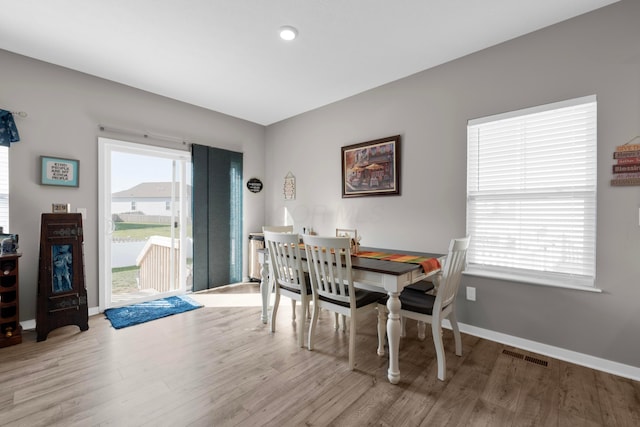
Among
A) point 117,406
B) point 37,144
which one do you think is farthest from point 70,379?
point 37,144

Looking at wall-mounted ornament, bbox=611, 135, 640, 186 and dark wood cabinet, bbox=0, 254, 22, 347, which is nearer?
wall-mounted ornament, bbox=611, 135, 640, 186

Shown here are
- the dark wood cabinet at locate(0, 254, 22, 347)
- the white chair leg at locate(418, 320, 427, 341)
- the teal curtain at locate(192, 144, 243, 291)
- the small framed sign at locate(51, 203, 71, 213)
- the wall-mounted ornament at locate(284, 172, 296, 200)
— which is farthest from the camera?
the wall-mounted ornament at locate(284, 172, 296, 200)

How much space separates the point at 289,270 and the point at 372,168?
164cm

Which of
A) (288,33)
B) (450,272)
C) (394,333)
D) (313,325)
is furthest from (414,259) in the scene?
(288,33)

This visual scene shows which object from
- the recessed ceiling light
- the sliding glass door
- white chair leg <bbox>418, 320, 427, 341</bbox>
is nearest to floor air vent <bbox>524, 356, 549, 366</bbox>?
white chair leg <bbox>418, 320, 427, 341</bbox>

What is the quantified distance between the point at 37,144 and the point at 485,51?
14.3 feet

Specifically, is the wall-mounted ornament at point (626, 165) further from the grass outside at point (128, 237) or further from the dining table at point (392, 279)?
the grass outside at point (128, 237)

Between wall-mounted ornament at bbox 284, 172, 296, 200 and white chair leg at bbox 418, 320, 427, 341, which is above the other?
wall-mounted ornament at bbox 284, 172, 296, 200

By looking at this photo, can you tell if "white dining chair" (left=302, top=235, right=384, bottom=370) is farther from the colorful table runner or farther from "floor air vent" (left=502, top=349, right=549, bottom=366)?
"floor air vent" (left=502, top=349, right=549, bottom=366)

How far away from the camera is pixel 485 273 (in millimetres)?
2650

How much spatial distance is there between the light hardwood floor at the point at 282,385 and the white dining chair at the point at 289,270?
0.40m

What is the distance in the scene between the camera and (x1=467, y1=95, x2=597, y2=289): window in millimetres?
2197

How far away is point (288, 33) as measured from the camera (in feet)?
7.82

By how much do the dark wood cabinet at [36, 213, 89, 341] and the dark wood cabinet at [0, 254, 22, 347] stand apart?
0.50 feet
